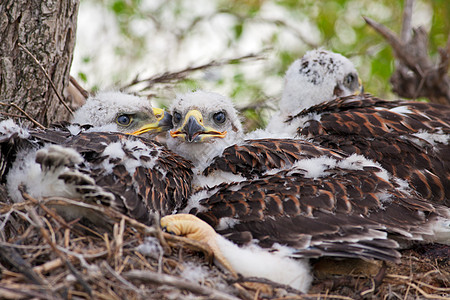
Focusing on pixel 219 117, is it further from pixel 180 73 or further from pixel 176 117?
pixel 180 73

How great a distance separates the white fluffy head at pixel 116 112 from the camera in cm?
384

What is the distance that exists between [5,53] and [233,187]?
1.74 metres

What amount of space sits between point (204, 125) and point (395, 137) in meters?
1.37

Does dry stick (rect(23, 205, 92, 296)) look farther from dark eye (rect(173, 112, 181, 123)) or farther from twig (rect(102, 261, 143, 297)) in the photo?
dark eye (rect(173, 112, 181, 123))

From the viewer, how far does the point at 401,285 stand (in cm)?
291

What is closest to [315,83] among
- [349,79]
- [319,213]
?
[349,79]

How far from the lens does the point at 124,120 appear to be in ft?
12.8

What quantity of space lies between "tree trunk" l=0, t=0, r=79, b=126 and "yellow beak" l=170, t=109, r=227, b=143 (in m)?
0.92

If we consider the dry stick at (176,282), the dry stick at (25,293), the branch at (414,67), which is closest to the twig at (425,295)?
the dry stick at (176,282)


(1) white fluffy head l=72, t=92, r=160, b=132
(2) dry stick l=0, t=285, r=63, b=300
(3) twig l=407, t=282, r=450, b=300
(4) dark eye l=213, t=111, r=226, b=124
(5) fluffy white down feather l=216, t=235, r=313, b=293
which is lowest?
(3) twig l=407, t=282, r=450, b=300

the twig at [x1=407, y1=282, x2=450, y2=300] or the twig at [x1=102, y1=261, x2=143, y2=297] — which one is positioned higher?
the twig at [x1=102, y1=261, x2=143, y2=297]

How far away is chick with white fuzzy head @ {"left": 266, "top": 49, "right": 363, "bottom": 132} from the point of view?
4.71 m

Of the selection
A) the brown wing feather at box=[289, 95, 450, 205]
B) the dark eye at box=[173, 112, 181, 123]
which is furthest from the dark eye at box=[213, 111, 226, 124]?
the brown wing feather at box=[289, 95, 450, 205]

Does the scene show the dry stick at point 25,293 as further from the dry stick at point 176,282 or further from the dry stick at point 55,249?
the dry stick at point 176,282
